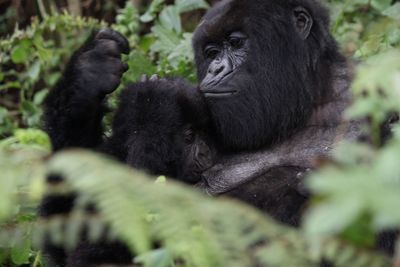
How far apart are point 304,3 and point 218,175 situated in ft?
3.17

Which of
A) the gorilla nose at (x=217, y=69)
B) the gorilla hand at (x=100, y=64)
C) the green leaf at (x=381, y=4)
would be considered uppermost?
the gorilla hand at (x=100, y=64)

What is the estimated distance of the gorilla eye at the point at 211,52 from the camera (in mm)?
4141

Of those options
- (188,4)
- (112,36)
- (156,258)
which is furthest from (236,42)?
(156,258)

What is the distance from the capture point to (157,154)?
3.72 metres

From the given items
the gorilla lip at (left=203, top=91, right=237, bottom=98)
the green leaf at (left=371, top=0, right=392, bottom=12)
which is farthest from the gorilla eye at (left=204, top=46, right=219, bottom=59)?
the green leaf at (left=371, top=0, right=392, bottom=12)

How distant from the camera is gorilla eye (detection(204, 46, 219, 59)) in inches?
163

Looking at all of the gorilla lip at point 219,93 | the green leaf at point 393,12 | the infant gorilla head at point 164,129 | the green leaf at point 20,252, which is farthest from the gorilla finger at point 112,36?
the green leaf at point 393,12

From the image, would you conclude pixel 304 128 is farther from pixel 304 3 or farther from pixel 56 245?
pixel 56 245

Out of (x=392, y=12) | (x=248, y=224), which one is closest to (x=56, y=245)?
(x=248, y=224)

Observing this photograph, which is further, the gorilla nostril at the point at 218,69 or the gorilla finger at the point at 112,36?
the gorilla finger at the point at 112,36

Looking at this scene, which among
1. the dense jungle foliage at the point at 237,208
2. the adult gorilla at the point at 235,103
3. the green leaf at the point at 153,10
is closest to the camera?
the dense jungle foliage at the point at 237,208

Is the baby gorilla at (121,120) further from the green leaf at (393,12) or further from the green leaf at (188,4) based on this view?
the green leaf at (393,12)

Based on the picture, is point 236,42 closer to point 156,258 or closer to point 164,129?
point 164,129

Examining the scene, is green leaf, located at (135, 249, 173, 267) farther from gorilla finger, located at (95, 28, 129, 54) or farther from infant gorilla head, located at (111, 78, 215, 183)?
gorilla finger, located at (95, 28, 129, 54)
